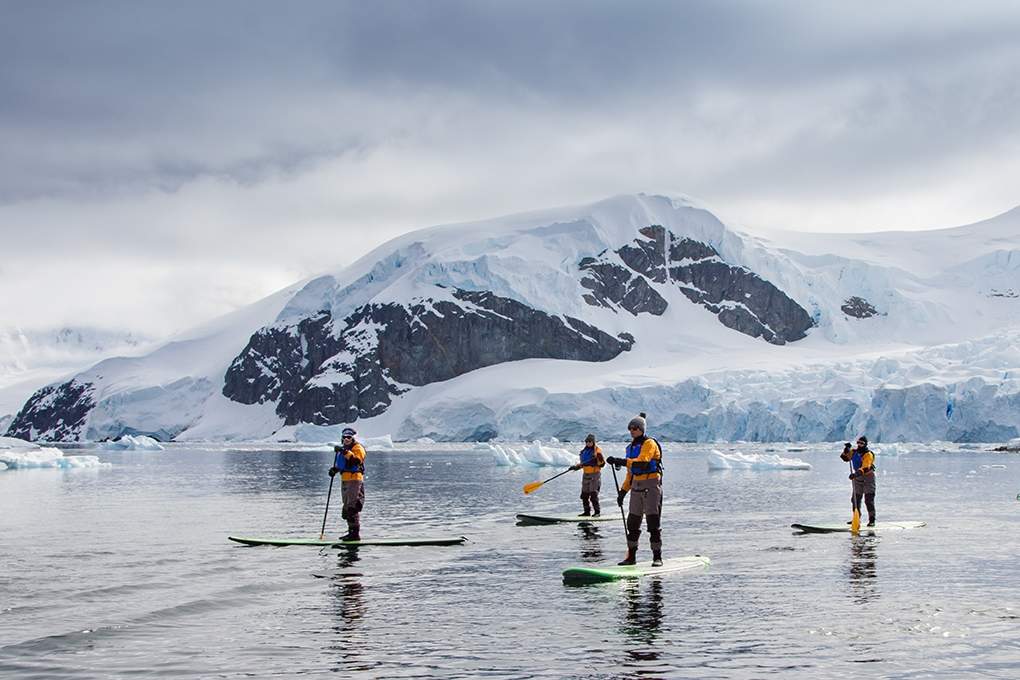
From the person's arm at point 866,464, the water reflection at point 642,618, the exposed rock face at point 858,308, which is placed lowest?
the water reflection at point 642,618

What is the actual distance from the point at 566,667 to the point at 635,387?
419 ft

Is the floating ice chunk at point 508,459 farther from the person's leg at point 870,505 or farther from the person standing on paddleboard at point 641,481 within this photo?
the person standing on paddleboard at point 641,481

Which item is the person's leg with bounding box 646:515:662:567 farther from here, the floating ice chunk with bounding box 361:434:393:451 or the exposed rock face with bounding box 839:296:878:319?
the exposed rock face with bounding box 839:296:878:319

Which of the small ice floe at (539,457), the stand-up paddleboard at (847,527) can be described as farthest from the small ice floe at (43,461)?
the stand-up paddleboard at (847,527)

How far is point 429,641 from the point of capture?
44.8ft

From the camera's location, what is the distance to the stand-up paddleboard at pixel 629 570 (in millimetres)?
18125

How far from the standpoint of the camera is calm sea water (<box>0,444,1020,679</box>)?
12.5m

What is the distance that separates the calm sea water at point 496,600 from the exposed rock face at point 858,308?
166 meters

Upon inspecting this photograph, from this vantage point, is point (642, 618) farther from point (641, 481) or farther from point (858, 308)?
point (858, 308)

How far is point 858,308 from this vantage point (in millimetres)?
195125

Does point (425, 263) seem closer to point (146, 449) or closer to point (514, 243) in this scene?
point (514, 243)

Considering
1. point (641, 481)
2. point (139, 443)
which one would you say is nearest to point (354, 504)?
point (641, 481)

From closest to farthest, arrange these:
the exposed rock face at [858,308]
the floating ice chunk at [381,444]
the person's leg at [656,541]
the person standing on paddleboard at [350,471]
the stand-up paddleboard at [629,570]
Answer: the stand-up paddleboard at [629,570] < the person's leg at [656,541] < the person standing on paddleboard at [350,471] < the floating ice chunk at [381,444] < the exposed rock face at [858,308]

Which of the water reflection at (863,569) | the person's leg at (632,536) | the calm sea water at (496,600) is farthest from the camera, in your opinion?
the person's leg at (632,536)
